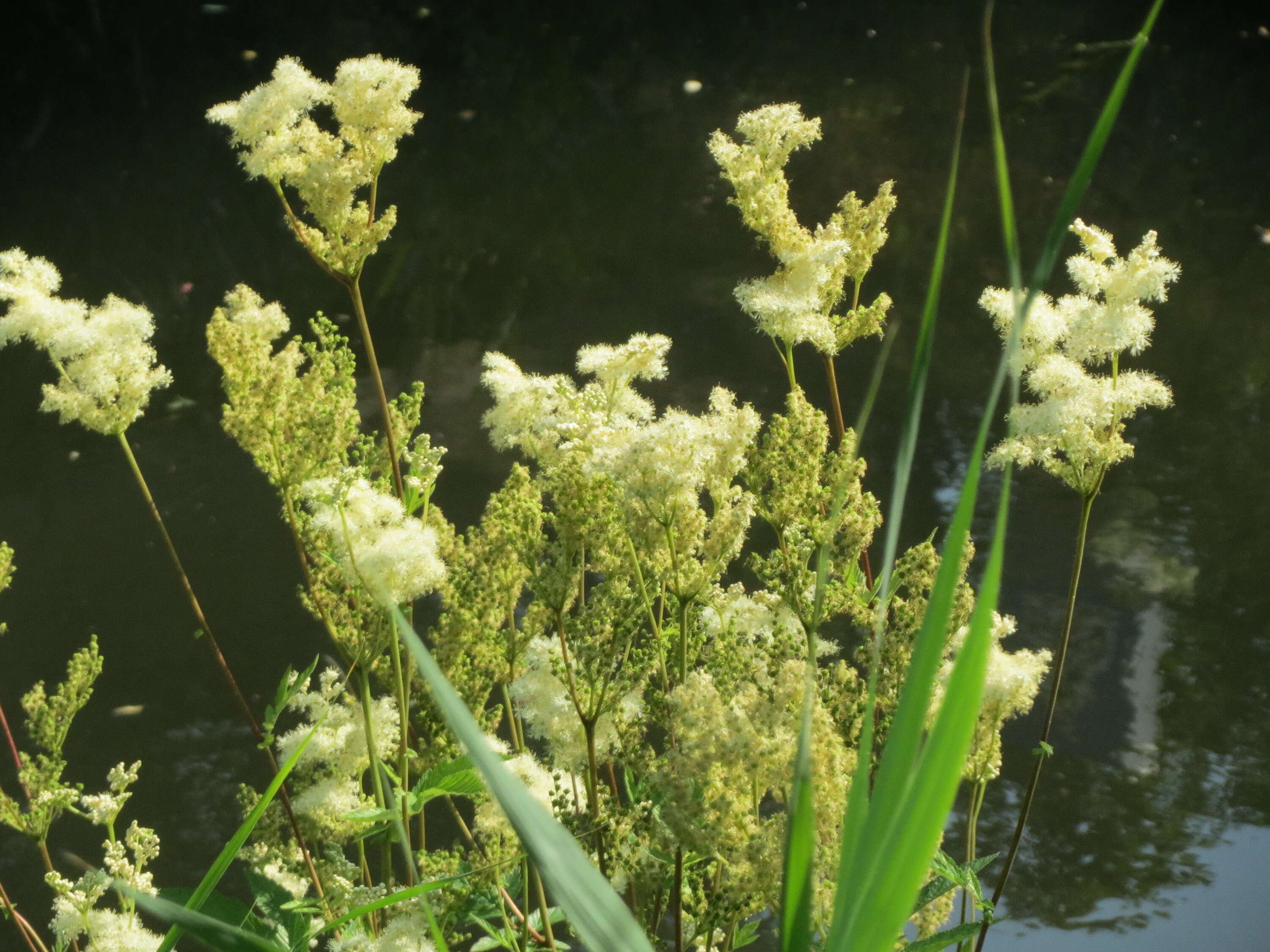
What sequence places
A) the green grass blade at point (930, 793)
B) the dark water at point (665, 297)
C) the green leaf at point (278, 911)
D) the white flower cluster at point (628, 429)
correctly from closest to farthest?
the green grass blade at point (930, 793), the white flower cluster at point (628, 429), the green leaf at point (278, 911), the dark water at point (665, 297)

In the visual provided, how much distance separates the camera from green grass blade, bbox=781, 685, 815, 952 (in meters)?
0.15

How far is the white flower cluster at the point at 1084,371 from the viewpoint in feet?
1.28

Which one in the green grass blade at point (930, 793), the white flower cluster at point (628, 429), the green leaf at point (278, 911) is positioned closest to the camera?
the green grass blade at point (930, 793)

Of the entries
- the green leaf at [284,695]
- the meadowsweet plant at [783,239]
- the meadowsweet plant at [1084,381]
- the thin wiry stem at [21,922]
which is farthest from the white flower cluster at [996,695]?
the thin wiry stem at [21,922]

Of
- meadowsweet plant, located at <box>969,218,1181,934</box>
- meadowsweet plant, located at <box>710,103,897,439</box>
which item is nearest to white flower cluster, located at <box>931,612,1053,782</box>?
meadowsweet plant, located at <box>969,218,1181,934</box>

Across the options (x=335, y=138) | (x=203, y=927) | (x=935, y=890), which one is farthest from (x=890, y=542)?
(x=335, y=138)

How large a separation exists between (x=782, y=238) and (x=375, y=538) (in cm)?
20

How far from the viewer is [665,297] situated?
159cm

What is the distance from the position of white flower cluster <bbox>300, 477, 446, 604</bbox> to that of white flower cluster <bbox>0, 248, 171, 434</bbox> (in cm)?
13

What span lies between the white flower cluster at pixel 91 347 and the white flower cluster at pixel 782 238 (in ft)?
0.76

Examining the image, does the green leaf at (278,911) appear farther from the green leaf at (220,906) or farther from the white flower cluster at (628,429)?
the white flower cluster at (628,429)

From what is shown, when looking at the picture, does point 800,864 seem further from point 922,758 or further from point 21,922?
point 21,922

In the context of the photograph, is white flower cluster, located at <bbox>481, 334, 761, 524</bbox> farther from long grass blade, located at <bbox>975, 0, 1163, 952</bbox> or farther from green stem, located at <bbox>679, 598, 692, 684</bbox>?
long grass blade, located at <bbox>975, 0, 1163, 952</bbox>

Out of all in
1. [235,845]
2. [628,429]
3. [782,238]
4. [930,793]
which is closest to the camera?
[930,793]
